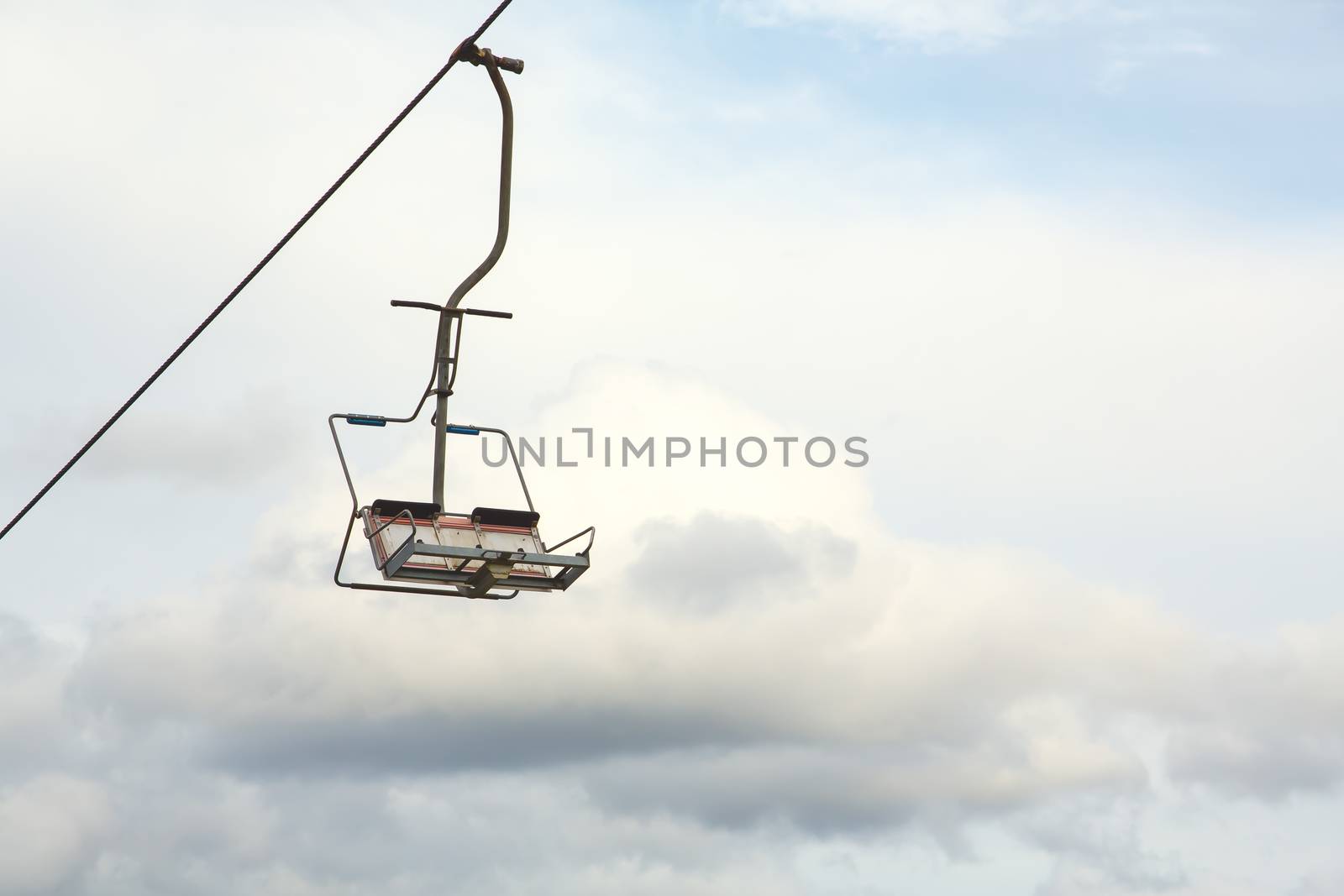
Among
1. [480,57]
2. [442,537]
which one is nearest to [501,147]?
[480,57]

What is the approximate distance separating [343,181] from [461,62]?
1.81 metres

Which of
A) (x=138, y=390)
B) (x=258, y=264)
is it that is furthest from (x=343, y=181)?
(x=138, y=390)

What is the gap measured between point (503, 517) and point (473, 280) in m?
2.58

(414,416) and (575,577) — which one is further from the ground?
(414,416)

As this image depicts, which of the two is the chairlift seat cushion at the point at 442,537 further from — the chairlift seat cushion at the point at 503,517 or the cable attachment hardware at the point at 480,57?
the cable attachment hardware at the point at 480,57

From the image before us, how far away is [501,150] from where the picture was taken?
2383cm

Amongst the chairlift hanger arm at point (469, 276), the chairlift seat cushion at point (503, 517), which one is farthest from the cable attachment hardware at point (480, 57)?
the chairlift seat cushion at point (503, 517)

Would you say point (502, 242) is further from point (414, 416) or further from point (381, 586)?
point (381, 586)

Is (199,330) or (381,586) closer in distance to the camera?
(381,586)

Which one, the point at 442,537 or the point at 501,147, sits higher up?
the point at 501,147

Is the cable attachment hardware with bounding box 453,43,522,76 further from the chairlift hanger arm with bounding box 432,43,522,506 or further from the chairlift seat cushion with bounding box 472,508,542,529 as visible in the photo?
the chairlift seat cushion with bounding box 472,508,542,529

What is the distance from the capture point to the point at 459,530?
2408 centimetres

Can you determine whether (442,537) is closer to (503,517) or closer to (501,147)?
(503,517)

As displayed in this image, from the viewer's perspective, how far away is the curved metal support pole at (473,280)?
2377 cm
